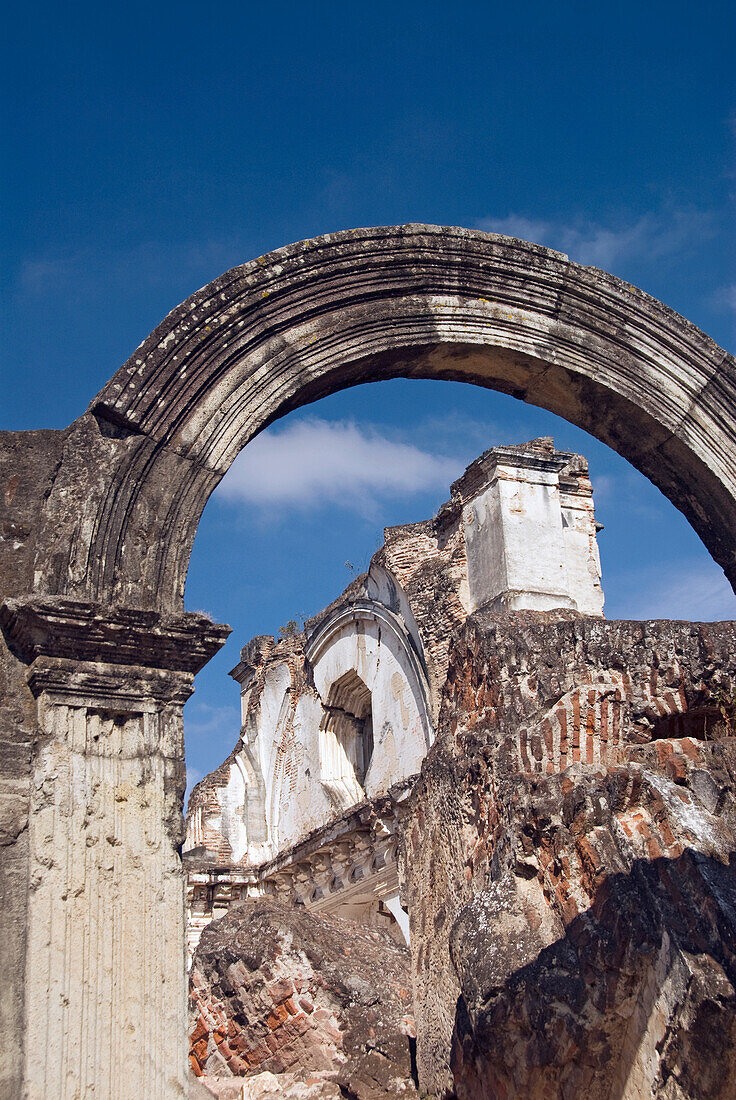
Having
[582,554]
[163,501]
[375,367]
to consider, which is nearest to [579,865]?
[163,501]

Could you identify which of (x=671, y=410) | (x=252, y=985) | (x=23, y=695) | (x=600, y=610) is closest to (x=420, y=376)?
(x=671, y=410)

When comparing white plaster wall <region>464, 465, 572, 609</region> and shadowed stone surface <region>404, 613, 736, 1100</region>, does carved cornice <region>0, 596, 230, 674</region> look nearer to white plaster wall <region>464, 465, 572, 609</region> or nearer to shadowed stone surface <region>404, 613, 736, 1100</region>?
shadowed stone surface <region>404, 613, 736, 1100</region>

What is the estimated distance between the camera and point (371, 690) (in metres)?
16.7

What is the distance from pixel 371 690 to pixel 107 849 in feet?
41.5

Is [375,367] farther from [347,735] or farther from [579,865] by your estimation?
[347,735]

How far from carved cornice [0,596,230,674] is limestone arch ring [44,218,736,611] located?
13 centimetres

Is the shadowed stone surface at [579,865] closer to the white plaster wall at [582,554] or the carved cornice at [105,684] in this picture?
the carved cornice at [105,684]

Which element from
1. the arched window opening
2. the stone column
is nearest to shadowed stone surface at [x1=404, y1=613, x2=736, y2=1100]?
the stone column

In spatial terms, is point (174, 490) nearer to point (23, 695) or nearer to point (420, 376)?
point (23, 695)

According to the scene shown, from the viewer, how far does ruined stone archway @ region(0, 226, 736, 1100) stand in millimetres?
3967

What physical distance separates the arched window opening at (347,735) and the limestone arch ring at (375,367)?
1182 centimetres

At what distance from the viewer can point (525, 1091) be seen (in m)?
4.64

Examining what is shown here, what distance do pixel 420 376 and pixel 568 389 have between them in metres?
0.79

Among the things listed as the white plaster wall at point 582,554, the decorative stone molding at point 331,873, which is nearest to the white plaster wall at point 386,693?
the decorative stone molding at point 331,873
